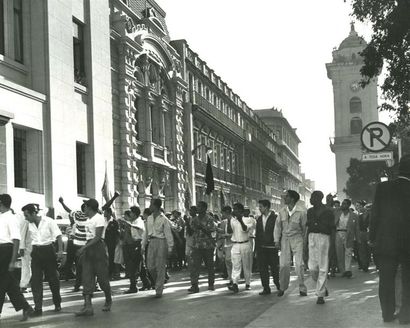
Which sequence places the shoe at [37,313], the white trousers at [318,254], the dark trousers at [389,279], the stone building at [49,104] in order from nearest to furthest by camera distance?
the dark trousers at [389,279]
the shoe at [37,313]
the white trousers at [318,254]
the stone building at [49,104]

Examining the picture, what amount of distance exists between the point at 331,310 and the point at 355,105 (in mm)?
77826

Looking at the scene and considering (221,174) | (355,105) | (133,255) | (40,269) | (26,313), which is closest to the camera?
(26,313)

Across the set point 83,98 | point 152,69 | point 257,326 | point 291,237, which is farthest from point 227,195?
point 257,326

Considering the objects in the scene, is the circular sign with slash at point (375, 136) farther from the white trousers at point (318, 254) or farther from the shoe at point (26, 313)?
the shoe at point (26, 313)

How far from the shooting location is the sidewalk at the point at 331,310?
7971mm

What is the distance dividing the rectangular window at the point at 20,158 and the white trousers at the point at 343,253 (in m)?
9.13

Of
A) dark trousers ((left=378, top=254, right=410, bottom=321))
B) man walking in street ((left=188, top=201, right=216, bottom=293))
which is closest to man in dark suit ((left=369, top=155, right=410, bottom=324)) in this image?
dark trousers ((left=378, top=254, right=410, bottom=321))

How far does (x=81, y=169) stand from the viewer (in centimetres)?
2228

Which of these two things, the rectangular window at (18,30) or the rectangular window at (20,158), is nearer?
the rectangular window at (20,158)

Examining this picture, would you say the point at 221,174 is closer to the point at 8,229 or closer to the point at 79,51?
the point at 79,51

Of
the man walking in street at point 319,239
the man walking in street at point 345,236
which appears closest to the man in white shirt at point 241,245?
the man walking in street at point 319,239

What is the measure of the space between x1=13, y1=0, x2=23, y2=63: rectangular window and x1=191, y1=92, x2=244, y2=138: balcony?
60.9 feet

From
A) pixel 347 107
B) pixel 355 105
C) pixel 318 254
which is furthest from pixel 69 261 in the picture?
pixel 355 105

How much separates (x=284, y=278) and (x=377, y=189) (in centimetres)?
384
